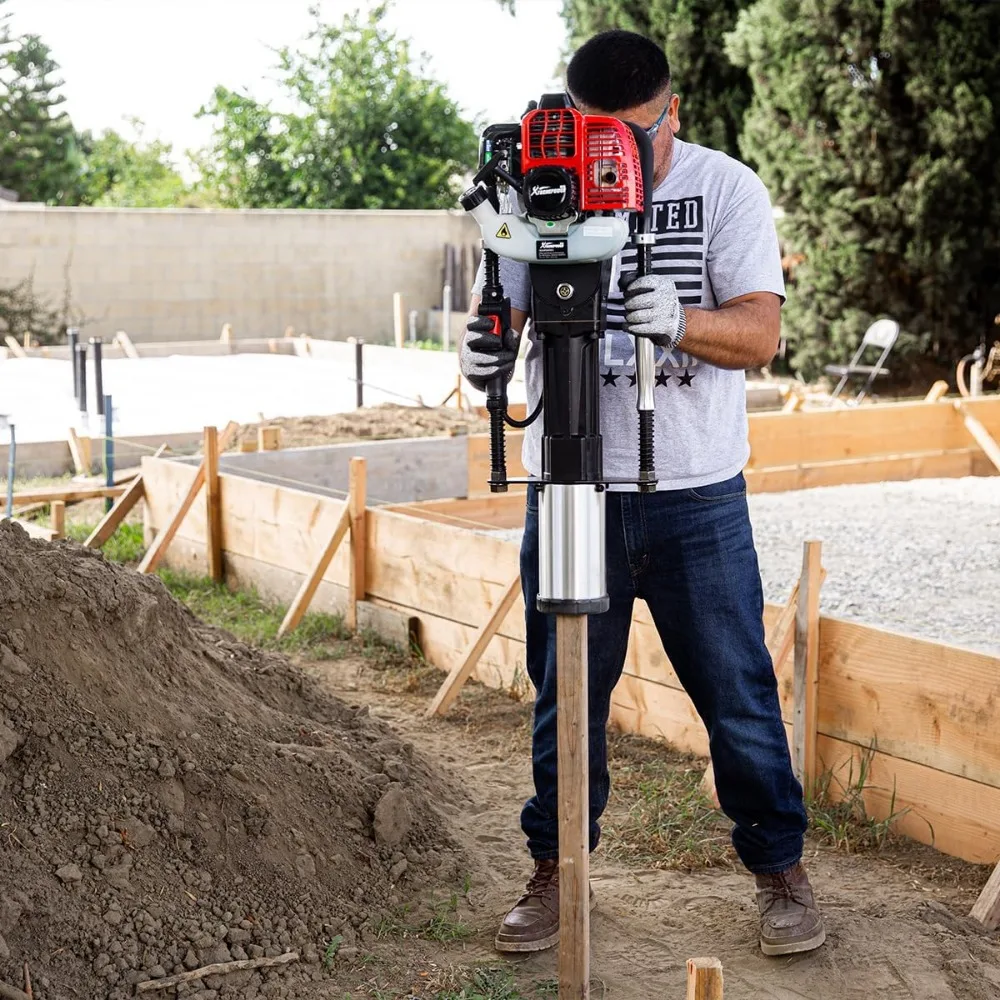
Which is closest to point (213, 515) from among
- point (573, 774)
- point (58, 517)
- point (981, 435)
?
point (58, 517)

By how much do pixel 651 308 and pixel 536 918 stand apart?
4.48 ft

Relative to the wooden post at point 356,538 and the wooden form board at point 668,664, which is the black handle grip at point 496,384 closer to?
the wooden form board at point 668,664

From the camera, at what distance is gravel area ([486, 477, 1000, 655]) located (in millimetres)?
5137

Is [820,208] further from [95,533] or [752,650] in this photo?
[752,650]

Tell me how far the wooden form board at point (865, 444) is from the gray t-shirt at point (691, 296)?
16.3ft

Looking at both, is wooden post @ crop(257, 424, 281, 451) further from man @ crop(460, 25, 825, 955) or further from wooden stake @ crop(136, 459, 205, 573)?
man @ crop(460, 25, 825, 955)

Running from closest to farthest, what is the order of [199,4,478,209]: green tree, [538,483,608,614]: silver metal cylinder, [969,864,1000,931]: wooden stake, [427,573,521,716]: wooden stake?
1. [538,483,608,614]: silver metal cylinder
2. [969,864,1000,931]: wooden stake
3. [427,573,521,716]: wooden stake
4. [199,4,478,209]: green tree

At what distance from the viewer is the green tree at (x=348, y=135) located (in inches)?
1120

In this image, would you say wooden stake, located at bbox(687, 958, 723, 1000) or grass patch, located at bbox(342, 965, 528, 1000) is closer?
wooden stake, located at bbox(687, 958, 723, 1000)

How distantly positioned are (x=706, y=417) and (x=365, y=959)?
1.31 meters

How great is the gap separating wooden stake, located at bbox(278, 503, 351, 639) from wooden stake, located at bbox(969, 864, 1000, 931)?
117 inches

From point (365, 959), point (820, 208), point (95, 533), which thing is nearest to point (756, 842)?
point (365, 959)

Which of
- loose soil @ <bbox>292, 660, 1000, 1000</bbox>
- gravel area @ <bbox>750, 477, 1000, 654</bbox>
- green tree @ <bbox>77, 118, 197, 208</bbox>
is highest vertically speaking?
green tree @ <bbox>77, 118, 197, 208</bbox>

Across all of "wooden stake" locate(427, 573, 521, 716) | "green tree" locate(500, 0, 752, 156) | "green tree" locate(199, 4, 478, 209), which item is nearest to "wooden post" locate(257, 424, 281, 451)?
"wooden stake" locate(427, 573, 521, 716)
